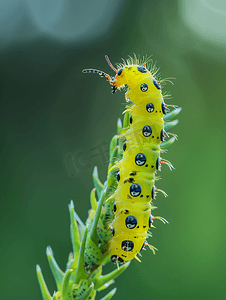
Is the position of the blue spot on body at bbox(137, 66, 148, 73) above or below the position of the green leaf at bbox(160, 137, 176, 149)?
above

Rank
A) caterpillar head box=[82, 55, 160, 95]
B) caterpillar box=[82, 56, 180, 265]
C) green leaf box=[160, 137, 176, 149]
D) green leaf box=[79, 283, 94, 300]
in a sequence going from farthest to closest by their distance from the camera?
caterpillar head box=[82, 55, 160, 95], caterpillar box=[82, 56, 180, 265], green leaf box=[160, 137, 176, 149], green leaf box=[79, 283, 94, 300]

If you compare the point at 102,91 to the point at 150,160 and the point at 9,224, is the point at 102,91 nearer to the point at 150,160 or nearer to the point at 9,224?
the point at 9,224

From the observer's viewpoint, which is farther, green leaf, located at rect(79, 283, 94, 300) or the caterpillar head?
the caterpillar head

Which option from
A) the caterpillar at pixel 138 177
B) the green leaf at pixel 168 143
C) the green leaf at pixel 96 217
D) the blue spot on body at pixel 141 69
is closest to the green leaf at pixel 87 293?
the green leaf at pixel 96 217

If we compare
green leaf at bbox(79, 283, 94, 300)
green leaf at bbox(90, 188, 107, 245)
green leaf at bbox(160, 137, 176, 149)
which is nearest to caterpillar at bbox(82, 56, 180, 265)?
green leaf at bbox(160, 137, 176, 149)

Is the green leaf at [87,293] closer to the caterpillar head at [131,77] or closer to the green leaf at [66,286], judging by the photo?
the green leaf at [66,286]

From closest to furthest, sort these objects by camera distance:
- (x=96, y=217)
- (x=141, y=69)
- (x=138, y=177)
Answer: (x=96, y=217) < (x=138, y=177) < (x=141, y=69)

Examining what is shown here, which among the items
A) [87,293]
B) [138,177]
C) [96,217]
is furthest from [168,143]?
[87,293]

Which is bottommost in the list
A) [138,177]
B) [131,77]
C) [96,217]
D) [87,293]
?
[87,293]

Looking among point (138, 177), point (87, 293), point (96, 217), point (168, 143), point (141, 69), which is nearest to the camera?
point (87, 293)

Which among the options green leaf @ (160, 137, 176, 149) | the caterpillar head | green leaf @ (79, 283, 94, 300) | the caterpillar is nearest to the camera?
green leaf @ (79, 283, 94, 300)

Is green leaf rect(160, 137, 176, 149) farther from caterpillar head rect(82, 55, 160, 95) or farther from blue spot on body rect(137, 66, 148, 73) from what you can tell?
blue spot on body rect(137, 66, 148, 73)

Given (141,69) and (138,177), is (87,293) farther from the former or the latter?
(141,69)
